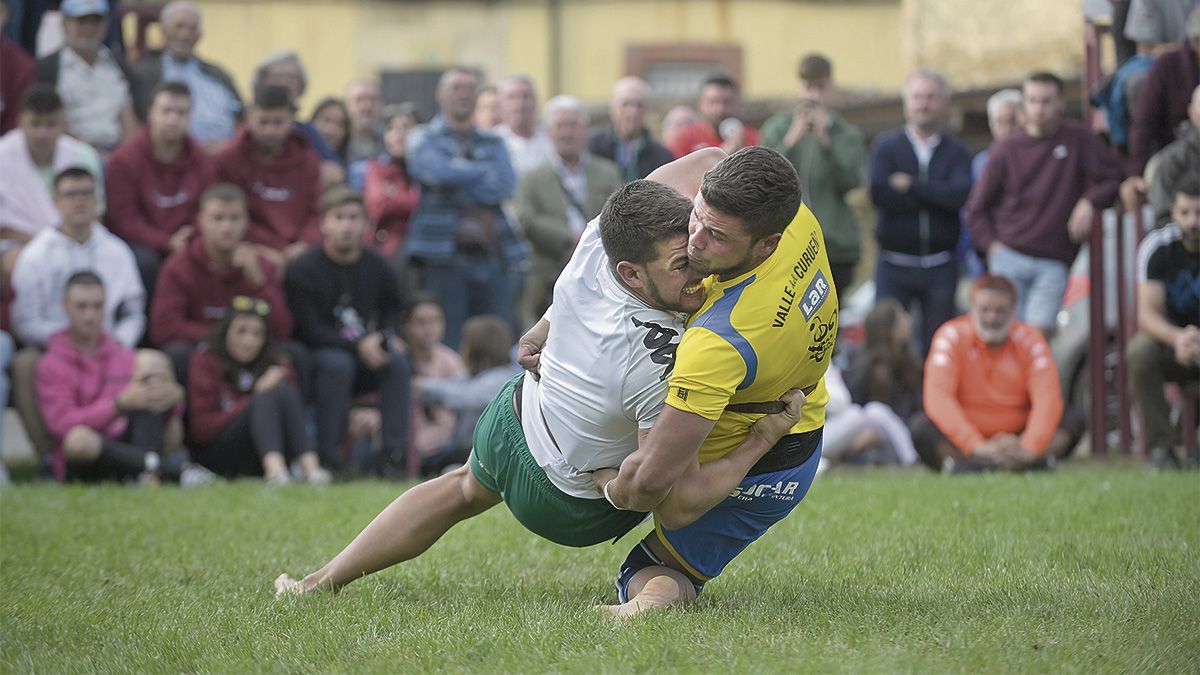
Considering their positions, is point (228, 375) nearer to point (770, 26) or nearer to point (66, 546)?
point (66, 546)

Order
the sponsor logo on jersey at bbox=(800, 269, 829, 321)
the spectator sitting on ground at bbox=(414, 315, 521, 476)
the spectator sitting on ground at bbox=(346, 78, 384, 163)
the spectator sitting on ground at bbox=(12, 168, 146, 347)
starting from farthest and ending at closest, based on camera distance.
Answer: the spectator sitting on ground at bbox=(346, 78, 384, 163)
the spectator sitting on ground at bbox=(414, 315, 521, 476)
the spectator sitting on ground at bbox=(12, 168, 146, 347)
the sponsor logo on jersey at bbox=(800, 269, 829, 321)

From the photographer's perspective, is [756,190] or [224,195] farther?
[224,195]

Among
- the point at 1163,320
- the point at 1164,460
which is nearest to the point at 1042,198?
the point at 1163,320

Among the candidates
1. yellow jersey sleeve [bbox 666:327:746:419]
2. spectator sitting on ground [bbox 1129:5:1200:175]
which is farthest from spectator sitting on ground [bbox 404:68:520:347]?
yellow jersey sleeve [bbox 666:327:746:419]

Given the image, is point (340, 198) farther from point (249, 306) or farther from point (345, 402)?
point (345, 402)

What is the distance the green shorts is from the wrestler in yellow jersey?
46 cm

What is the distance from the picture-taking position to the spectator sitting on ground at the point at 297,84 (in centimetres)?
1281

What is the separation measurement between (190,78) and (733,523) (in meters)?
8.55

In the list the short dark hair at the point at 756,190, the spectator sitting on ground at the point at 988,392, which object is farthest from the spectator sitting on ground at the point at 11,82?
the short dark hair at the point at 756,190

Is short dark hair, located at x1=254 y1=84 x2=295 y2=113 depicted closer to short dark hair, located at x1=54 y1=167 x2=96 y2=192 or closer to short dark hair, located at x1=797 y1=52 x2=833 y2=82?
short dark hair, located at x1=54 y1=167 x2=96 y2=192

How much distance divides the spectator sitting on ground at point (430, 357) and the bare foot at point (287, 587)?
549cm

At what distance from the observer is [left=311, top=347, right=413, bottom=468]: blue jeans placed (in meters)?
11.3

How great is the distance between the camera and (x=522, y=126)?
13742 millimetres

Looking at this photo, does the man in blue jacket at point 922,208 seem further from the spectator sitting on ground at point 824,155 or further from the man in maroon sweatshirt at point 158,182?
the man in maroon sweatshirt at point 158,182
